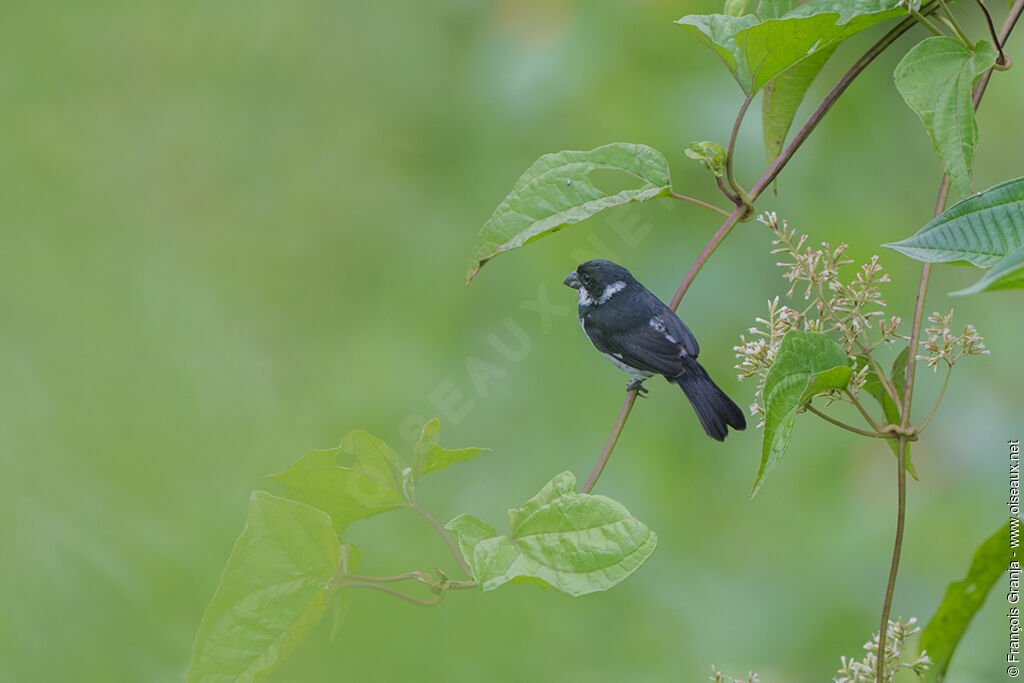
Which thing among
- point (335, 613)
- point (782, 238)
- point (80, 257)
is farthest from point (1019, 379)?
point (80, 257)

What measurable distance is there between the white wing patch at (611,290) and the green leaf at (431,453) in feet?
0.56

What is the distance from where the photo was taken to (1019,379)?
135cm

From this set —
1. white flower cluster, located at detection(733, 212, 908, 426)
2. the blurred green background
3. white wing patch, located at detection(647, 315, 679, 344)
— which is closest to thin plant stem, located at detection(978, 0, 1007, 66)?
white flower cluster, located at detection(733, 212, 908, 426)

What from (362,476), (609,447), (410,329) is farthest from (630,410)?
(410,329)

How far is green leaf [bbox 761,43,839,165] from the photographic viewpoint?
579 mm

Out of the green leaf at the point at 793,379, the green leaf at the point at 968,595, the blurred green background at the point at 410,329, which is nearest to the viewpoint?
the green leaf at the point at 793,379

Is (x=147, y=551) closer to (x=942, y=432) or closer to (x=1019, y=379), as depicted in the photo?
(x=942, y=432)

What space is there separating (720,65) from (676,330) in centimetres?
112

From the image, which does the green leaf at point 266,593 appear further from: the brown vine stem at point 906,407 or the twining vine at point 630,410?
the brown vine stem at point 906,407

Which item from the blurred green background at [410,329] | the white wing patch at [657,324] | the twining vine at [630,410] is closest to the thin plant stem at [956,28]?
the twining vine at [630,410]

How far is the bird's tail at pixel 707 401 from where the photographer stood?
57 cm

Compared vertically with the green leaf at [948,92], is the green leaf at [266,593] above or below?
below

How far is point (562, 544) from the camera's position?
0.45 meters

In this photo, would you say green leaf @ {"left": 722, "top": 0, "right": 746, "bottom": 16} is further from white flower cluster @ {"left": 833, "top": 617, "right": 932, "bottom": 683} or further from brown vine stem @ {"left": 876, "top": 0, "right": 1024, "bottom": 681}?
white flower cluster @ {"left": 833, "top": 617, "right": 932, "bottom": 683}
